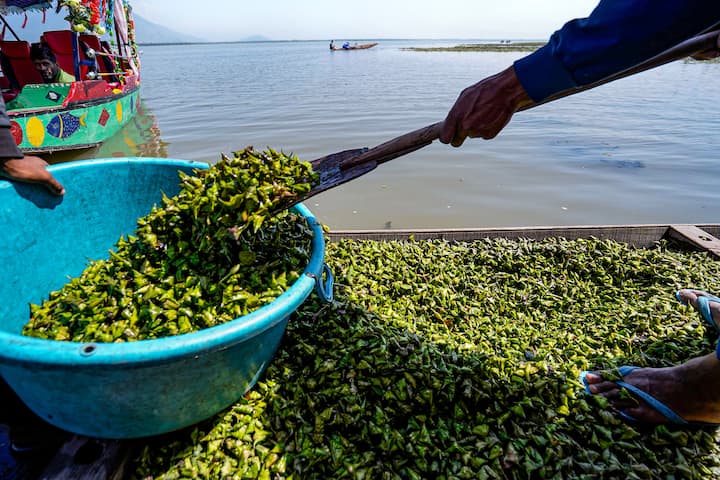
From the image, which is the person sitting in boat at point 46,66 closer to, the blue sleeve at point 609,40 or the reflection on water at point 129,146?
the reflection on water at point 129,146

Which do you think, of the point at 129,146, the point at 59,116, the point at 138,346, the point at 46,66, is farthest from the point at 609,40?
the point at 46,66

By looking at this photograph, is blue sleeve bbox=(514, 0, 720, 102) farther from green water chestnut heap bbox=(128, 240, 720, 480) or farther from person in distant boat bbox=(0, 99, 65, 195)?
person in distant boat bbox=(0, 99, 65, 195)

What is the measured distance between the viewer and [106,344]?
1.38m

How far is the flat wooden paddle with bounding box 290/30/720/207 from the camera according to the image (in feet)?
6.23

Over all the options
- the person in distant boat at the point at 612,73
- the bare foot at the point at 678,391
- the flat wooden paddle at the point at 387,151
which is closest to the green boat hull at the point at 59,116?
the flat wooden paddle at the point at 387,151

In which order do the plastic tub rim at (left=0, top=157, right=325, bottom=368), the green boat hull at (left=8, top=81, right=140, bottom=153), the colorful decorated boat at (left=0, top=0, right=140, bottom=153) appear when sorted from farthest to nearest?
the colorful decorated boat at (left=0, top=0, right=140, bottom=153) < the green boat hull at (left=8, top=81, right=140, bottom=153) < the plastic tub rim at (left=0, top=157, right=325, bottom=368)

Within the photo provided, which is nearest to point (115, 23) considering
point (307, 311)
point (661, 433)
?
point (307, 311)

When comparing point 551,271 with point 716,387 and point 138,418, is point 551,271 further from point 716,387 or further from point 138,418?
point 138,418

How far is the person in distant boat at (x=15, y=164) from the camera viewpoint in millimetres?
2135

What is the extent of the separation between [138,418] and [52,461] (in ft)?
1.64

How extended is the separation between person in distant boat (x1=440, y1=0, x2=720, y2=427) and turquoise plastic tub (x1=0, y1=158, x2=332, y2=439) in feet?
3.67

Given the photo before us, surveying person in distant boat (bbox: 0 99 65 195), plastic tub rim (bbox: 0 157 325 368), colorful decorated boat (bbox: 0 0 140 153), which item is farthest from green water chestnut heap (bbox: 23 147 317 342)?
colorful decorated boat (bbox: 0 0 140 153)

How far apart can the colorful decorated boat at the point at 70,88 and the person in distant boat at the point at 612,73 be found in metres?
7.98

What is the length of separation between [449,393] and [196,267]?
59.9 inches
